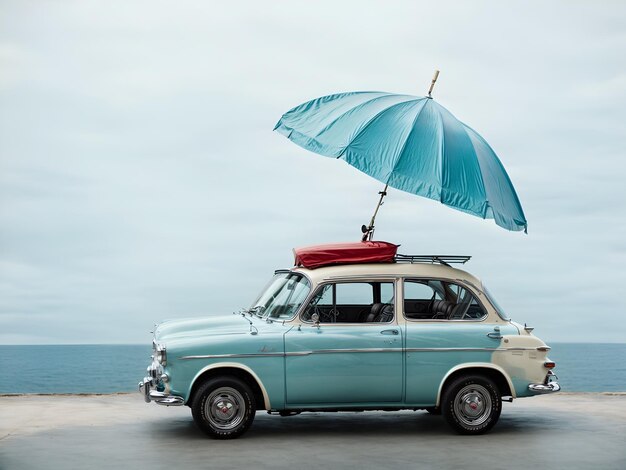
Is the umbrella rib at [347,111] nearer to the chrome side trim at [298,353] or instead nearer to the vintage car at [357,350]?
the vintage car at [357,350]

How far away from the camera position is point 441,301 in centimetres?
1327

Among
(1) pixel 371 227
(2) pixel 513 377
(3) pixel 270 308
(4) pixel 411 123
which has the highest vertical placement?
(4) pixel 411 123

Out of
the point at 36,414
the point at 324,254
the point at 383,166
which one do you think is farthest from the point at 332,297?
the point at 36,414

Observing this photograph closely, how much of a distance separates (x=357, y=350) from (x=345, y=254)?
136 centimetres

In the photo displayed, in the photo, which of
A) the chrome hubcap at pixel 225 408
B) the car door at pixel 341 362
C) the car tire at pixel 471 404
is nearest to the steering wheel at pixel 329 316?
the car door at pixel 341 362

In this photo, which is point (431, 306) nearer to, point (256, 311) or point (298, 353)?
point (298, 353)

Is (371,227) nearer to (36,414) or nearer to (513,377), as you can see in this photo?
(513,377)

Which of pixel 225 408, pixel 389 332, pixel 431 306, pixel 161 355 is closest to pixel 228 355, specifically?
pixel 225 408

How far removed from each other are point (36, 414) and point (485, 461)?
7.08 meters

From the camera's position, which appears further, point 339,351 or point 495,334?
point 495,334

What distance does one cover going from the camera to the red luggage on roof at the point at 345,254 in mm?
13023

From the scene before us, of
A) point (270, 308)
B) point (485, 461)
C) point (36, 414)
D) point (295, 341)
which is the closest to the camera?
point (485, 461)

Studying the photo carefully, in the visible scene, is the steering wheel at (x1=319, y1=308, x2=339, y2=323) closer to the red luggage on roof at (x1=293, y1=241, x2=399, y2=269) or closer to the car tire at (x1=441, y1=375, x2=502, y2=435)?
the red luggage on roof at (x1=293, y1=241, x2=399, y2=269)

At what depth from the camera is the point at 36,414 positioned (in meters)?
14.8
